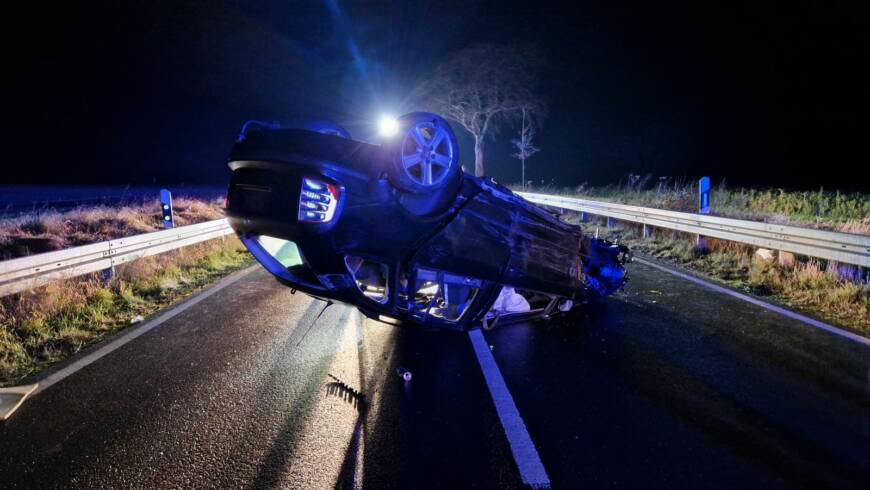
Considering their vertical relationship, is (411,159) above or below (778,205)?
above

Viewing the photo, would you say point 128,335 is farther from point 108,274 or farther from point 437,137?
point 437,137

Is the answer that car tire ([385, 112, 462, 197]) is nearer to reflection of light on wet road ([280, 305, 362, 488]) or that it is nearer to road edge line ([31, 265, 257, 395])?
reflection of light on wet road ([280, 305, 362, 488])

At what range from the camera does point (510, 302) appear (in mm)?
4297

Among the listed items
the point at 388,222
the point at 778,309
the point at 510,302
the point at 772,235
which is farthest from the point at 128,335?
the point at 772,235

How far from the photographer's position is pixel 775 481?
7.50ft

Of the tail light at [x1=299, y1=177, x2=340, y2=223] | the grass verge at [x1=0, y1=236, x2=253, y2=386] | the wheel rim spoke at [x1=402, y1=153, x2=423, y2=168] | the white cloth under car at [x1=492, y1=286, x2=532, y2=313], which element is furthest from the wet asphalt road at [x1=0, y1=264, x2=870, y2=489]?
the wheel rim spoke at [x1=402, y1=153, x2=423, y2=168]

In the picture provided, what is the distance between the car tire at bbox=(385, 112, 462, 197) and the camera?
2824mm

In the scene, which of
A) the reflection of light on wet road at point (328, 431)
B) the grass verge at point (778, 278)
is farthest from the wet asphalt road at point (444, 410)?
the grass verge at point (778, 278)

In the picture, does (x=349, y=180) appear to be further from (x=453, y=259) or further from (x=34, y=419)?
(x=34, y=419)

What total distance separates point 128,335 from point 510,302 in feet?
12.6

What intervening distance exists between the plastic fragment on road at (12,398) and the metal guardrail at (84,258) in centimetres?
173

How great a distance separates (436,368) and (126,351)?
285 cm

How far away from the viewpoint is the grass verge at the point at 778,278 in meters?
4.94

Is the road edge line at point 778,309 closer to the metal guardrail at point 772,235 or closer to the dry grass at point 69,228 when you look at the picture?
the metal guardrail at point 772,235
